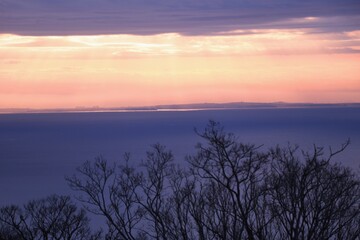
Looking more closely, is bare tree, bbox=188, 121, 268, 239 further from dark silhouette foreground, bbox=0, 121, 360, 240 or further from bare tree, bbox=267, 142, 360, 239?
bare tree, bbox=267, 142, 360, 239

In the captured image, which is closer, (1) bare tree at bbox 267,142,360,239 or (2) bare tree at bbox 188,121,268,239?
(1) bare tree at bbox 267,142,360,239

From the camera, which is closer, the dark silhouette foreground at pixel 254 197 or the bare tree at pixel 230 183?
the dark silhouette foreground at pixel 254 197

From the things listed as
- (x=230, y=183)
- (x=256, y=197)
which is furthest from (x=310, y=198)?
(x=230, y=183)

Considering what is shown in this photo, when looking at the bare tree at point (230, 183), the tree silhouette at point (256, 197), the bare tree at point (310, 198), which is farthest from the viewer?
the bare tree at point (230, 183)

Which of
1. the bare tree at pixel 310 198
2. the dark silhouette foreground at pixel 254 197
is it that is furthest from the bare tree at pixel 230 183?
the bare tree at pixel 310 198

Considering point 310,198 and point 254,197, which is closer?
point 254,197

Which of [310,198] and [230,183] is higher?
[230,183]

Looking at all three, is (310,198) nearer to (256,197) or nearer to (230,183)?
(256,197)

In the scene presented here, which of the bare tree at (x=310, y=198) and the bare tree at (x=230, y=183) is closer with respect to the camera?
the bare tree at (x=310, y=198)

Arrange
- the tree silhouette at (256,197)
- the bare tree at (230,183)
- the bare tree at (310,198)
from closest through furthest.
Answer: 1. the bare tree at (310,198)
2. the tree silhouette at (256,197)
3. the bare tree at (230,183)

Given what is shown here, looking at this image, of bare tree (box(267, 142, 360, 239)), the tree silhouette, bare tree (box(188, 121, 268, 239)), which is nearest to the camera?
bare tree (box(267, 142, 360, 239))

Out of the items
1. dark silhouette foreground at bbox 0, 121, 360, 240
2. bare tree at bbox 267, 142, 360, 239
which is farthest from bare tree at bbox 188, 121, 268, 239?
bare tree at bbox 267, 142, 360, 239

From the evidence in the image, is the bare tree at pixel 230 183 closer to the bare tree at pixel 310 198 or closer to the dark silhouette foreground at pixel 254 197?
the dark silhouette foreground at pixel 254 197

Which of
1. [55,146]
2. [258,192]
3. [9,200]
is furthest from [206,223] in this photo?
[55,146]
